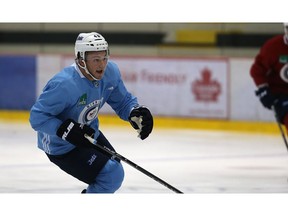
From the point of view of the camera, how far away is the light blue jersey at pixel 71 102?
4.42 meters

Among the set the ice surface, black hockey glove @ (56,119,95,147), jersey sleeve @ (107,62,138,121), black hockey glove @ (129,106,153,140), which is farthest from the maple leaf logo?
black hockey glove @ (56,119,95,147)

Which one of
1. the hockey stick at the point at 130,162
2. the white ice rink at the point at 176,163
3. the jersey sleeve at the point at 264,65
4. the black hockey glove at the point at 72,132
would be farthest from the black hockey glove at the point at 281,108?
the black hockey glove at the point at 72,132

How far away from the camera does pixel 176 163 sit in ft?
24.1

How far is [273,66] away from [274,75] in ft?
0.27

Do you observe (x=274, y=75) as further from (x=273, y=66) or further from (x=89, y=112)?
(x=89, y=112)

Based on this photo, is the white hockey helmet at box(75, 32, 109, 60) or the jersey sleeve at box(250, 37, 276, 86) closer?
the white hockey helmet at box(75, 32, 109, 60)

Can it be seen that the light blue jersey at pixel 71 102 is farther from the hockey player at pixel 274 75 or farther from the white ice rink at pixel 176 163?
the hockey player at pixel 274 75

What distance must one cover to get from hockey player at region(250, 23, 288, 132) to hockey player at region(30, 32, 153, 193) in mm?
1815

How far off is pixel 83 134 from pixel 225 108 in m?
5.63

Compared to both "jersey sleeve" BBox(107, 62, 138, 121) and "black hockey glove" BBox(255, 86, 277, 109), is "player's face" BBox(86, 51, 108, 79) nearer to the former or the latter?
"jersey sleeve" BBox(107, 62, 138, 121)

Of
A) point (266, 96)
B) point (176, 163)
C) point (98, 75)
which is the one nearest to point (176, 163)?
point (176, 163)

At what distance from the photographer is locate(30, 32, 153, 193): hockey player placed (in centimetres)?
442
